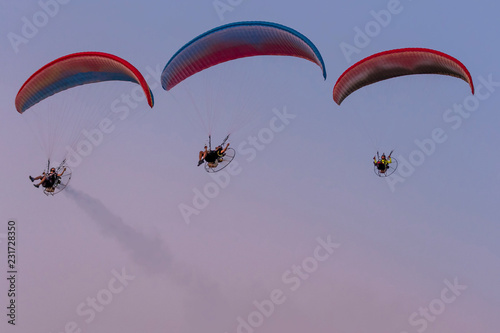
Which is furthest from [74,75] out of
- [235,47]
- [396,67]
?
[396,67]

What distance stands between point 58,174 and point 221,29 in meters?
10.5

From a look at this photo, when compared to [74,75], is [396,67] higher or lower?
lower

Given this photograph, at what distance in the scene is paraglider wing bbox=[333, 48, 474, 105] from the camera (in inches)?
1241

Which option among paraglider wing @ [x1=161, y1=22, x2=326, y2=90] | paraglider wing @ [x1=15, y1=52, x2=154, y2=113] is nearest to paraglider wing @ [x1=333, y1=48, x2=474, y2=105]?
paraglider wing @ [x1=161, y1=22, x2=326, y2=90]

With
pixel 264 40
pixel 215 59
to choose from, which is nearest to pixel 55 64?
pixel 215 59

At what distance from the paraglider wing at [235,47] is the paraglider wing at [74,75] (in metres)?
2.18

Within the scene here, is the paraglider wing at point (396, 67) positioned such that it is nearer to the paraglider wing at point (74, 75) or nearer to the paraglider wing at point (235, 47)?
the paraglider wing at point (235, 47)

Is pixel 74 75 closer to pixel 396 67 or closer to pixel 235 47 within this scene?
pixel 235 47

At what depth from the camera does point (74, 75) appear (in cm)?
3247

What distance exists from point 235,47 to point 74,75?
25.4 ft

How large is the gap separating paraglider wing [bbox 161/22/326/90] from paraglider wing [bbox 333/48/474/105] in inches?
154

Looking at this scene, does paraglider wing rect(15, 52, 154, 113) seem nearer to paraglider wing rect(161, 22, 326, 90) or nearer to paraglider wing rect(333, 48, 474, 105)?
paraglider wing rect(161, 22, 326, 90)

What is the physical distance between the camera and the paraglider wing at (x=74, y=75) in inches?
1192

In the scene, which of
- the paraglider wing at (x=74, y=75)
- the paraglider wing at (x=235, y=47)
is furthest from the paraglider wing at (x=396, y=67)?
the paraglider wing at (x=74, y=75)
